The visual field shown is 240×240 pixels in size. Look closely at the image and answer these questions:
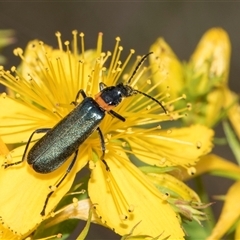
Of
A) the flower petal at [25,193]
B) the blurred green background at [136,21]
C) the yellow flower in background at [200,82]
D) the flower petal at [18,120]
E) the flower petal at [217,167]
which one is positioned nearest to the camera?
the flower petal at [25,193]

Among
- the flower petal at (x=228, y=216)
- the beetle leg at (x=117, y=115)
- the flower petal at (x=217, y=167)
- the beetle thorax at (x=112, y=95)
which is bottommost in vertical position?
the flower petal at (x=228, y=216)

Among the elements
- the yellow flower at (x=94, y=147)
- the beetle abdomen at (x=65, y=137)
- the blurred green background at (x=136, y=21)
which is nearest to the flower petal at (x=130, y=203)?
the yellow flower at (x=94, y=147)

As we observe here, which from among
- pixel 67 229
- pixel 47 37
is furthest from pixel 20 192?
pixel 47 37

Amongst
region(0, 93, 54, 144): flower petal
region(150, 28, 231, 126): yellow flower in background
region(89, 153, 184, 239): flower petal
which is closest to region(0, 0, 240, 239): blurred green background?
region(150, 28, 231, 126): yellow flower in background

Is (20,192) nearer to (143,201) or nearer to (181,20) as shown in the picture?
(143,201)

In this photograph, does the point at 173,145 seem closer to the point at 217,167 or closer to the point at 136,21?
the point at 217,167

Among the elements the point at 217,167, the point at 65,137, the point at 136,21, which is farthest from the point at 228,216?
the point at 136,21

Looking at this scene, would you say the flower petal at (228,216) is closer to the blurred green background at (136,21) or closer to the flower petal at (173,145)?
the flower petal at (173,145)
